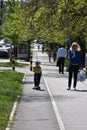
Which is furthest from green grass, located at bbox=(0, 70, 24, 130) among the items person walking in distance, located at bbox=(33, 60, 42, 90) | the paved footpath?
person walking in distance, located at bbox=(33, 60, 42, 90)

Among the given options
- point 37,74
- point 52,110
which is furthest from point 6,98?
point 37,74

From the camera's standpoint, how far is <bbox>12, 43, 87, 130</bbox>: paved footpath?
39.2 ft

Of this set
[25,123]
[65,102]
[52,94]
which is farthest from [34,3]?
[25,123]

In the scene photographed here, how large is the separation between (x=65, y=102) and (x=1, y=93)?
271cm

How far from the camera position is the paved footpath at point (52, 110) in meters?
12.0

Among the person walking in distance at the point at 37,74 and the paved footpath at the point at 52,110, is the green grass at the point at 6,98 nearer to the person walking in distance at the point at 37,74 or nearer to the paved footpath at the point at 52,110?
the paved footpath at the point at 52,110

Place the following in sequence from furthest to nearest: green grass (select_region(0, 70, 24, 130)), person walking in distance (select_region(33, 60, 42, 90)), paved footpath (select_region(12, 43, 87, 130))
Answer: person walking in distance (select_region(33, 60, 42, 90))
green grass (select_region(0, 70, 24, 130))
paved footpath (select_region(12, 43, 87, 130))

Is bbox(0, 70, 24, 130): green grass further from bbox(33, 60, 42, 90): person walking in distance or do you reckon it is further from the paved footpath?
bbox(33, 60, 42, 90): person walking in distance

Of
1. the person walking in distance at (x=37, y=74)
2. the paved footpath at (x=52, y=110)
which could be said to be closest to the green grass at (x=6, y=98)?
the paved footpath at (x=52, y=110)

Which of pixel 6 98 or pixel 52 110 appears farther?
pixel 6 98

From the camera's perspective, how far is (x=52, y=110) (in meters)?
14.5

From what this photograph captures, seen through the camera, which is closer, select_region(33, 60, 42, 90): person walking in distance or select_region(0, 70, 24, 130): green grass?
select_region(0, 70, 24, 130): green grass

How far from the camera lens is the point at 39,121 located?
12.6m

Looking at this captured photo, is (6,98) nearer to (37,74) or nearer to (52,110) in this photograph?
(52,110)
